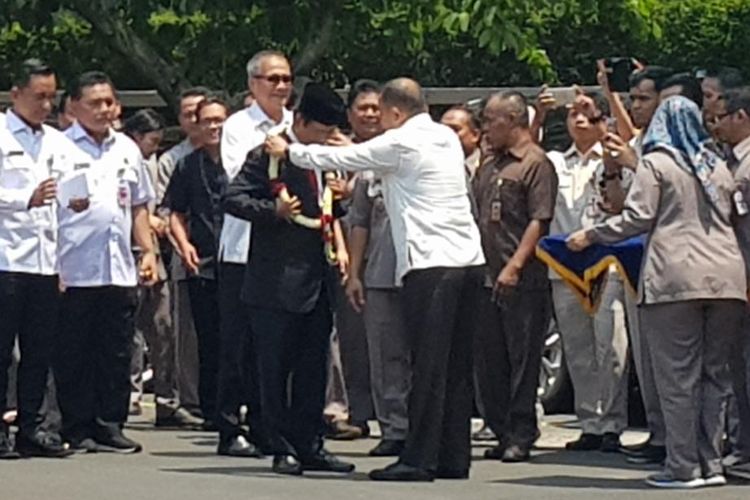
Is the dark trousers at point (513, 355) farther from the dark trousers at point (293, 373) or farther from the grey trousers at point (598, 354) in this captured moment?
the dark trousers at point (293, 373)

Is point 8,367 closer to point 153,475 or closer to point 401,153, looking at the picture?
point 153,475

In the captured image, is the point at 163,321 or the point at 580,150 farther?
the point at 163,321

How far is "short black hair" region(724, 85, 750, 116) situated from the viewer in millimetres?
11539

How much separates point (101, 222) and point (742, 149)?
3.72m

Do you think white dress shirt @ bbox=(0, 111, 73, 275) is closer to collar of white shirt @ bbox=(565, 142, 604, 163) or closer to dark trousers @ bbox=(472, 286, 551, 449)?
dark trousers @ bbox=(472, 286, 551, 449)

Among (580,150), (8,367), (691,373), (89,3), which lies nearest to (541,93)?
(580,150)

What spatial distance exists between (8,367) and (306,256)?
2043 mm

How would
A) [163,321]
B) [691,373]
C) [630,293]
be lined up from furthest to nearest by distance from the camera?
[163,321], [630,293], [691,373]

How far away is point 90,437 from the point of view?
12.9 metres

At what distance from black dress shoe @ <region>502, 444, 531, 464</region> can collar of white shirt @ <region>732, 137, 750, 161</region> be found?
2147mm

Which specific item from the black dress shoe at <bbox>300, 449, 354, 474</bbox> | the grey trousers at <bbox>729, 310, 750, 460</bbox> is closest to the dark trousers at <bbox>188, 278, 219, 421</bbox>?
the black dress shoe at <bbox>300, 449, 354, 474</bbox>

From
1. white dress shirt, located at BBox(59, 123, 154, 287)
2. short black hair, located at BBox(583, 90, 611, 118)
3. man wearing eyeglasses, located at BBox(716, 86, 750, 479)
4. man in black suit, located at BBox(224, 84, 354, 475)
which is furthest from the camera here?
short black hair, located at BBox(583, 90, 611, 118)

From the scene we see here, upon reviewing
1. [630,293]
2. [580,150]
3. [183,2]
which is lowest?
[630,293]

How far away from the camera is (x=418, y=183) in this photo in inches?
446
